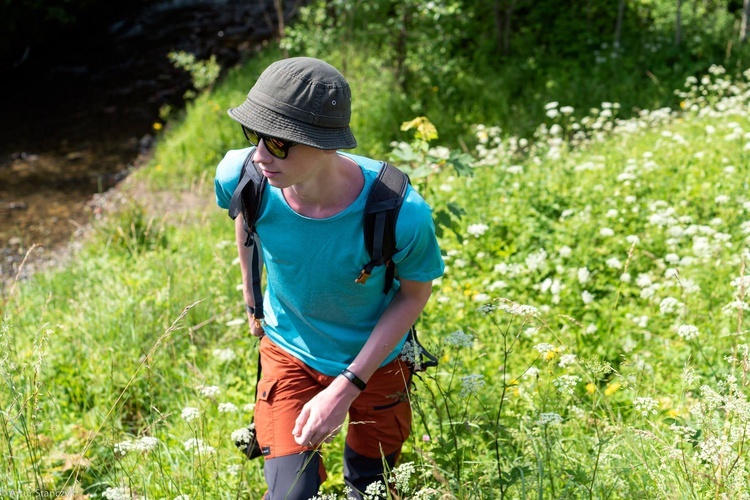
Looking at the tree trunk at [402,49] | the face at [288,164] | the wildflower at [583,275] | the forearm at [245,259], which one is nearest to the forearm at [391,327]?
the face at [288,164]

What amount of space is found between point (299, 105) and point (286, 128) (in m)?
0.08

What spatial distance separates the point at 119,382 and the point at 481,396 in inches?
80.5

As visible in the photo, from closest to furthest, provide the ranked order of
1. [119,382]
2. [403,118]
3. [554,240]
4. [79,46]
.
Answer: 1. [119,382]
2. [554,240]
3. [403,118]
4. [79,46]

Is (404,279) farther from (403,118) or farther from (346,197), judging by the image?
(403,118)

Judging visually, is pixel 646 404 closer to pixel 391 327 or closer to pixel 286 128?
pixel 391 327

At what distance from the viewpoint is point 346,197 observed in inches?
86.7

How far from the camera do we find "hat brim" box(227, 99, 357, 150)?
6.45 feet

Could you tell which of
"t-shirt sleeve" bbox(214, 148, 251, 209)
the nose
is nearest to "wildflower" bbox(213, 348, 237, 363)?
"t-shirt sleeve" bbox(214, 148, 251, 209)

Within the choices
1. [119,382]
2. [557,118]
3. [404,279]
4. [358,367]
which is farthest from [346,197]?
[557,118]

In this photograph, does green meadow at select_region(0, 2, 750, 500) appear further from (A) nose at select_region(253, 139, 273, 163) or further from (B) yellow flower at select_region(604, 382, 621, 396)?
(A) nose at select_region(253, 139, 273, 163)

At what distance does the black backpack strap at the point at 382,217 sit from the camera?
2.11m

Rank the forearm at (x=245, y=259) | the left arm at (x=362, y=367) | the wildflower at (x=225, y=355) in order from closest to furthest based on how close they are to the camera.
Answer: the left arm at (x=362, y=367), the forearm at (x=245, y=259), the wildflower at (x=225, y=355)

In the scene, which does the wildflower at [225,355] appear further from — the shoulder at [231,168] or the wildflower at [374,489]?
the wildflower at [374,489]

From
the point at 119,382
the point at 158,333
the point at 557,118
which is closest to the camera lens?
the point at 119,382
